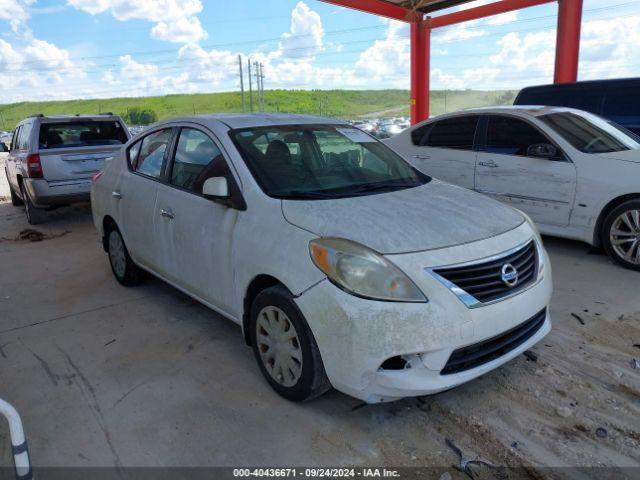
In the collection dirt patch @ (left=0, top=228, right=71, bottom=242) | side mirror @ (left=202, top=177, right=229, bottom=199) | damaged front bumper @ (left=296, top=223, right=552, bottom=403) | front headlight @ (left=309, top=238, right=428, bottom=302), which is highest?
side mirror @ (left=202, top=177, right=229, bottom=199)

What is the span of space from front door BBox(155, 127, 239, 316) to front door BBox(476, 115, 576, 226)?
369 centimetres

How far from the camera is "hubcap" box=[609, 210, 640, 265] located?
488 centimetres

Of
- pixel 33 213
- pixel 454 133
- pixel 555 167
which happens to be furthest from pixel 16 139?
pixel 555 167

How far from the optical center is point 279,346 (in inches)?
112

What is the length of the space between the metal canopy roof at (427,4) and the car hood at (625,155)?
9477 mm

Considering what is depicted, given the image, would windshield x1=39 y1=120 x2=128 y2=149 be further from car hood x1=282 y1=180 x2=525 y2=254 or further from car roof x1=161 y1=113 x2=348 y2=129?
car hood x1=282 y1=180 x2=525 y2=254

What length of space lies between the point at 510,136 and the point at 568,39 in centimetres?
785

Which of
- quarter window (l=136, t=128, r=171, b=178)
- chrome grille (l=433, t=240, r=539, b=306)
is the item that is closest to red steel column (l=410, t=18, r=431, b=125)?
quarter window (l=136, t=128, r=171, b=178)

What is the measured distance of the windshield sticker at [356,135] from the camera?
3.98 meters

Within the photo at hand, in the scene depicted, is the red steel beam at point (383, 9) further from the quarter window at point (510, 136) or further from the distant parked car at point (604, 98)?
the quarter window at point (510, 136)

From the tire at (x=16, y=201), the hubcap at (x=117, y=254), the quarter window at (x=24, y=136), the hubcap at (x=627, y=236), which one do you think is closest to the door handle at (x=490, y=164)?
the hubcap at (x=627, y=236)

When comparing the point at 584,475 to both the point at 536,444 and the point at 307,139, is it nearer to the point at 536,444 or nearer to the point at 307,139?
the point at 536,444

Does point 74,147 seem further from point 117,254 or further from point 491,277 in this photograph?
point 491,277

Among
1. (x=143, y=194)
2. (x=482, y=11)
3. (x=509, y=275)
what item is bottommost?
(x=509, y=275)
